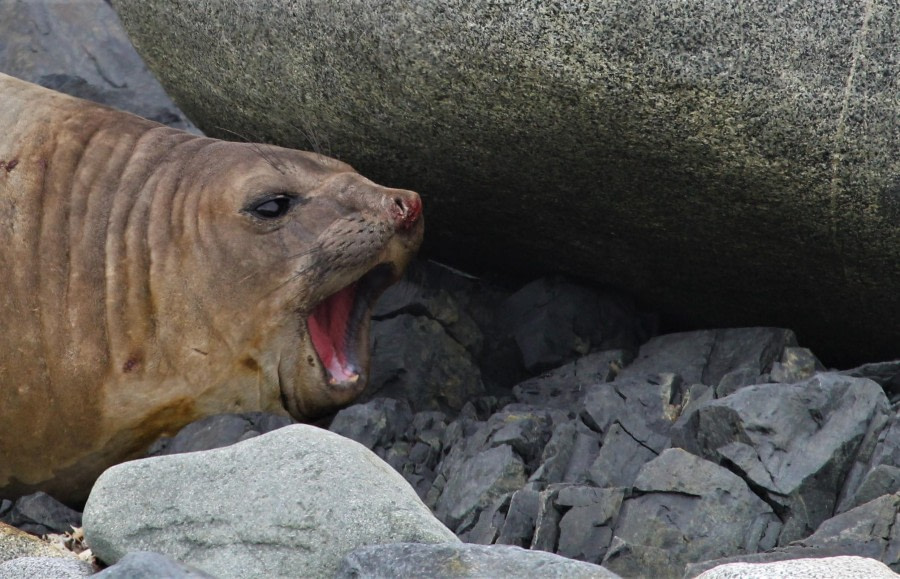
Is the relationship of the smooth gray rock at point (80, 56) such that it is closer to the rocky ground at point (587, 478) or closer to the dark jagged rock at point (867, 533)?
the rocky ground at point (587, 478)

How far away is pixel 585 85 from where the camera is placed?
494 centimetres

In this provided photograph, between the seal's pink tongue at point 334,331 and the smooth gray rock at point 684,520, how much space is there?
1662 mm

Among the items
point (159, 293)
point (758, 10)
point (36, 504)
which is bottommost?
point (36, 504)

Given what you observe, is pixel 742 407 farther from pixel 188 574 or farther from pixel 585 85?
pixel 188 574

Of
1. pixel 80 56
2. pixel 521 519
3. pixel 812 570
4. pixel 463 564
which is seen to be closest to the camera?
pixel 812 570

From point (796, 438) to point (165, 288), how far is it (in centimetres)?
243

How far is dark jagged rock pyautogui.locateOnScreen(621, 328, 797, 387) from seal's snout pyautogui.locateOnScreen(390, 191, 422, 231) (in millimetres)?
996

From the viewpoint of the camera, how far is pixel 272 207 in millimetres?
5633

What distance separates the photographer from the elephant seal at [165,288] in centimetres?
543

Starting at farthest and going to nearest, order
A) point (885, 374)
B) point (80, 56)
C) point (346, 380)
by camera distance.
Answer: point (80, 56), point (346, 380), point (885, 374)

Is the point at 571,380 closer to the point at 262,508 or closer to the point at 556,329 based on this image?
the point at 556,329

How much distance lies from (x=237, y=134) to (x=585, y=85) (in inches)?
75.1

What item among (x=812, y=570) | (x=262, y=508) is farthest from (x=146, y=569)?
(x=812, y=570)

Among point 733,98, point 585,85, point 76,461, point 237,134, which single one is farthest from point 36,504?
point 733,98
